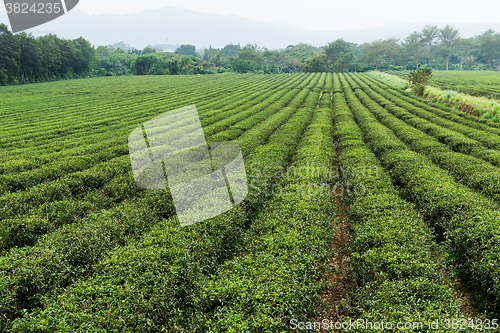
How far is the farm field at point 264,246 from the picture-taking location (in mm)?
5348

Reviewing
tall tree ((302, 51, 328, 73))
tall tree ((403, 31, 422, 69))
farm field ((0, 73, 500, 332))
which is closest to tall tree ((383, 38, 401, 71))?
tall tree ((403, 31, 422, 69))

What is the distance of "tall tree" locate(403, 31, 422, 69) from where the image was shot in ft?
362

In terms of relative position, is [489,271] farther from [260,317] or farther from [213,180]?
[213,180]

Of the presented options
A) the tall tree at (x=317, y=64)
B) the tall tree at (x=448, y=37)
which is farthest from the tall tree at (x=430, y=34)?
the tall tree at (x=317, y=64)

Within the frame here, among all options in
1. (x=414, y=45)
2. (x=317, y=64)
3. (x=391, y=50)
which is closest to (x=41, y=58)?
(x=317, y=64)

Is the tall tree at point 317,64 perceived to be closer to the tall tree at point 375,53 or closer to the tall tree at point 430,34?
the tall tree at point 375,53

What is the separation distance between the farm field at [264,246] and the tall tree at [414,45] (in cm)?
12076

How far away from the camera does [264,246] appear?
23.5 feet

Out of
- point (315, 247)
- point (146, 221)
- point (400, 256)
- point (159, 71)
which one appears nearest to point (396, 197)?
point (400, 256)

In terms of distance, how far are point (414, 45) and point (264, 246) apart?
13450 cm

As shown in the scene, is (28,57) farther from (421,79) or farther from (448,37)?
(448,37)

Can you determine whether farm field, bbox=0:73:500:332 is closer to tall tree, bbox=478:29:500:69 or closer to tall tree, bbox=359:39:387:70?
tall tree, bbox=359:39:387:70

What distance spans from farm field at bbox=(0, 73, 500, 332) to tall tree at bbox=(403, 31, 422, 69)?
12076cm

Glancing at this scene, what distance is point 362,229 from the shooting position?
26.0 ft
